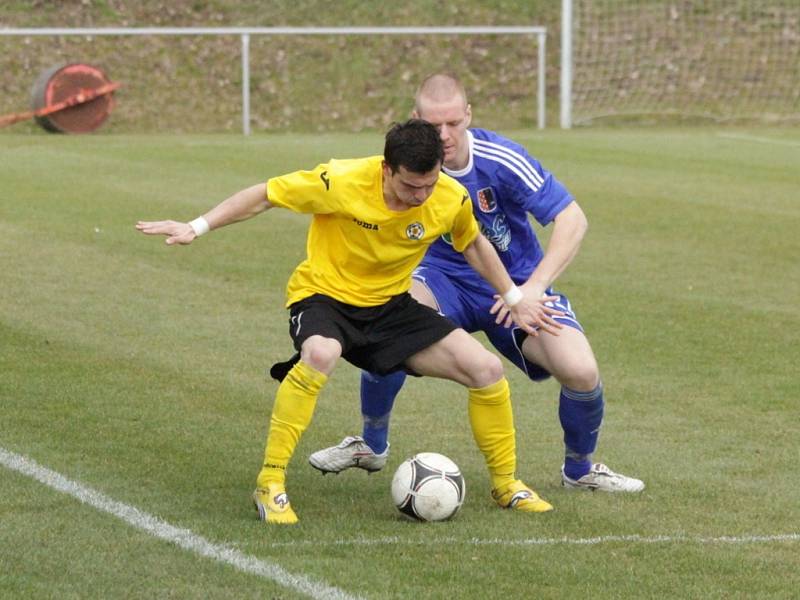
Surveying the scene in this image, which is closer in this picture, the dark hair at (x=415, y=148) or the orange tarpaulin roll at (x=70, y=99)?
the dark hair at (x=415, y=148)

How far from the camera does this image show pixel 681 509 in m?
6.43

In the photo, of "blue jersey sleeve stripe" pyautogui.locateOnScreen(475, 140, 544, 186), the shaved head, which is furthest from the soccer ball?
the shaved head

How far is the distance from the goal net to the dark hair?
20600mm

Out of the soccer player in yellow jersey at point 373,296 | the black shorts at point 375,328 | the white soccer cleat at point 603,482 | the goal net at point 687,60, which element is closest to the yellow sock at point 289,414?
the soccer player in yellow jersey at point 373,296

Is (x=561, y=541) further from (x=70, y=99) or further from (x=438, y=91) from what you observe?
(x=70, y=99)

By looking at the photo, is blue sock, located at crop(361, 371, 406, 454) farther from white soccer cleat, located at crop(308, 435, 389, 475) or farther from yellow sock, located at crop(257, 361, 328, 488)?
yellow sock, located at crop(257, 361, 328, 488)

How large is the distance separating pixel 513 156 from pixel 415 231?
0.81 metres

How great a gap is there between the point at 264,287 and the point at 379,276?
546 centimetres

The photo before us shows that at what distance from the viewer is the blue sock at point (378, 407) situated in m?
7.01

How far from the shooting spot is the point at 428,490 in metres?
6.07

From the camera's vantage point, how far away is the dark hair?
5867 mm

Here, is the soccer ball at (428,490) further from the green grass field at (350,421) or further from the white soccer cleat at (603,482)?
the white soccer cleat at (603,482)

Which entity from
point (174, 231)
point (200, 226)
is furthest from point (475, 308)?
point (174, 231)

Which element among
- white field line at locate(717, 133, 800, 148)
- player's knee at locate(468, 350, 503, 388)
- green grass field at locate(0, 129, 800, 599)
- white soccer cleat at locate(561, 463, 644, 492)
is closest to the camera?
green grass field at locate(0, 129, 800, 599)
